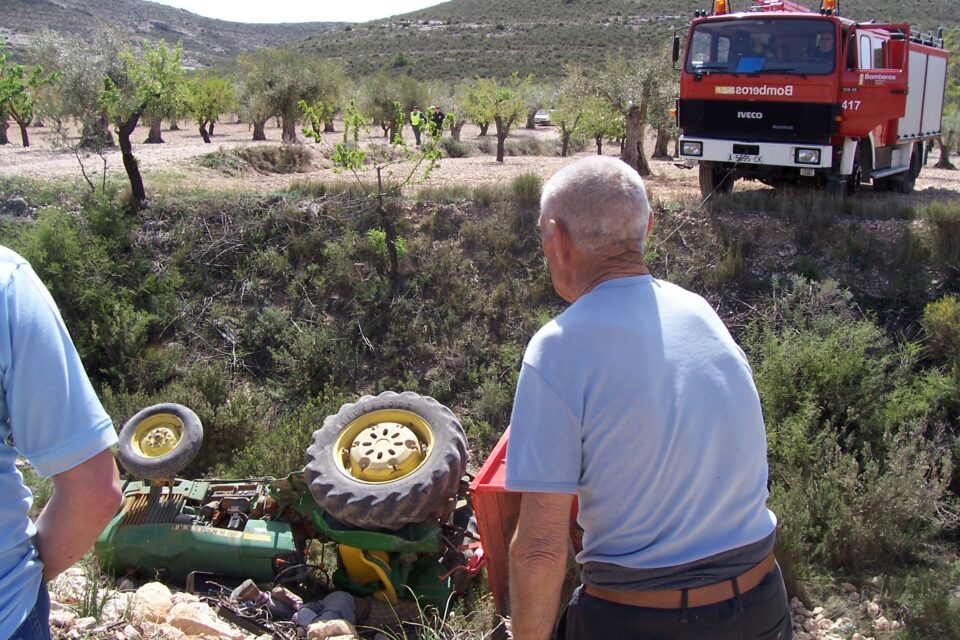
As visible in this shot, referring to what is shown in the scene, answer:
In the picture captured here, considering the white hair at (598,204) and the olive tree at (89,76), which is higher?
the olive tree at (89,76)

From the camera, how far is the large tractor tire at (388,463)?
4.44m

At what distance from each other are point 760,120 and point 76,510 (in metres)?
10.1

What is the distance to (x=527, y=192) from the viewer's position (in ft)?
38.4

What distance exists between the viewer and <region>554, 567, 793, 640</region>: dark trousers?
204 centimetres

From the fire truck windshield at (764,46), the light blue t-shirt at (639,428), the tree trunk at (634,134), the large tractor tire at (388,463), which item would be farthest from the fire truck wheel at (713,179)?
the light blue t-shirt at (639,428)

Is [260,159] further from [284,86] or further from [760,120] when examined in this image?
[760,120]

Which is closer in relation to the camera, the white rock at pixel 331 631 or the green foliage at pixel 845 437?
the white rock at pixel 331 631

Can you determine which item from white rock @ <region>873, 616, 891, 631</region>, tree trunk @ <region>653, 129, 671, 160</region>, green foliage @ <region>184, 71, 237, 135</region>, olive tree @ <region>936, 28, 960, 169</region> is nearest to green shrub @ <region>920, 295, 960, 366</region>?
white rock @ <region>873, 616, 891, 631</region>

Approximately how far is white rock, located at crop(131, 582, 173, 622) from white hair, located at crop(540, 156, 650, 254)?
3214mm

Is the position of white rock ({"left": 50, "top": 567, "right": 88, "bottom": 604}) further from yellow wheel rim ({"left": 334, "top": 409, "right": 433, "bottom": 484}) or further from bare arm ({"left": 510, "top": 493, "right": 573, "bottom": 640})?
bare arm ({"left": 510, "top": 493, "right": 573, "bottom": 640})

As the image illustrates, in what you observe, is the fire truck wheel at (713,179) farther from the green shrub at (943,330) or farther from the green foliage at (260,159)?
the green foliage at (260,159)

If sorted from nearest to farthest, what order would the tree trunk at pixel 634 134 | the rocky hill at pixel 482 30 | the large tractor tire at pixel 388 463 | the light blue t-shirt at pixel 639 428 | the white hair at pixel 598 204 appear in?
the light blue t-shirt at pixel 639 428
the white hair at pixel 598 204
the large tractor tire at pixel 388 463
the tree trunk at pixel 634 134
the rocky hill at pixel 482 30

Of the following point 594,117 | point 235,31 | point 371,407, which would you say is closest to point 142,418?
point 371,407

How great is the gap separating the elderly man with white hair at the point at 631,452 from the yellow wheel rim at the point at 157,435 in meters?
3.81
